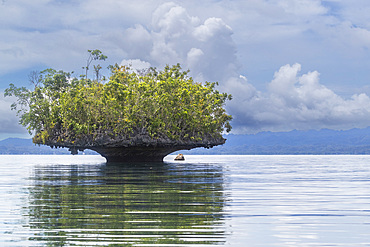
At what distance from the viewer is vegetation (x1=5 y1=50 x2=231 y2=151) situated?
211 ft

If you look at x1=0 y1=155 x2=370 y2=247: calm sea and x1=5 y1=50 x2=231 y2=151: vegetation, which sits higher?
x1=5 y1=50 x2=231 y2=151: vegetation

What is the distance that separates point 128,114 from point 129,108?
0.75 metres

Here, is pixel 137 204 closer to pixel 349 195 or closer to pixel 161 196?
pixel 161 196

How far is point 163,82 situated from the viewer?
218 ft

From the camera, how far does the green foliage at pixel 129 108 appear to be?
64.2 m

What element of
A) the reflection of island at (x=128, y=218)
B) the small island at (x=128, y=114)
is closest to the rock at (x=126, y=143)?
the small island at (x=128, y=114)

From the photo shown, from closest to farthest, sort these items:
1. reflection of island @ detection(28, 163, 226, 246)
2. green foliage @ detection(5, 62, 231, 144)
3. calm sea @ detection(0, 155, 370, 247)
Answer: calm sea @ detection(0, 155, 370, 247), reflection of island @ detection(28, 163, 226, 246), green foliage @ detection(5, 62, 231, 144)

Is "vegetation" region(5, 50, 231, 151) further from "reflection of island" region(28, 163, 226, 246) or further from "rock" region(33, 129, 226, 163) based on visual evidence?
"reflection of island" region(28, 163, 226, 246)

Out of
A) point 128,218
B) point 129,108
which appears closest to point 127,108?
point 129,108

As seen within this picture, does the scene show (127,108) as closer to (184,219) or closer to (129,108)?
(129,108)

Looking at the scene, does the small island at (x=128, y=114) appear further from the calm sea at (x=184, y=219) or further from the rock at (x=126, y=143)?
the calm sea at (x=184, y=219)

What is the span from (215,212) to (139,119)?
50.1m

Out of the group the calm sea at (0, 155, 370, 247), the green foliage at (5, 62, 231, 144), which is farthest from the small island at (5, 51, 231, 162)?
the calm sea at (0, 155, 370, 247)

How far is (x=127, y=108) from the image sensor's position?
63.2 m
